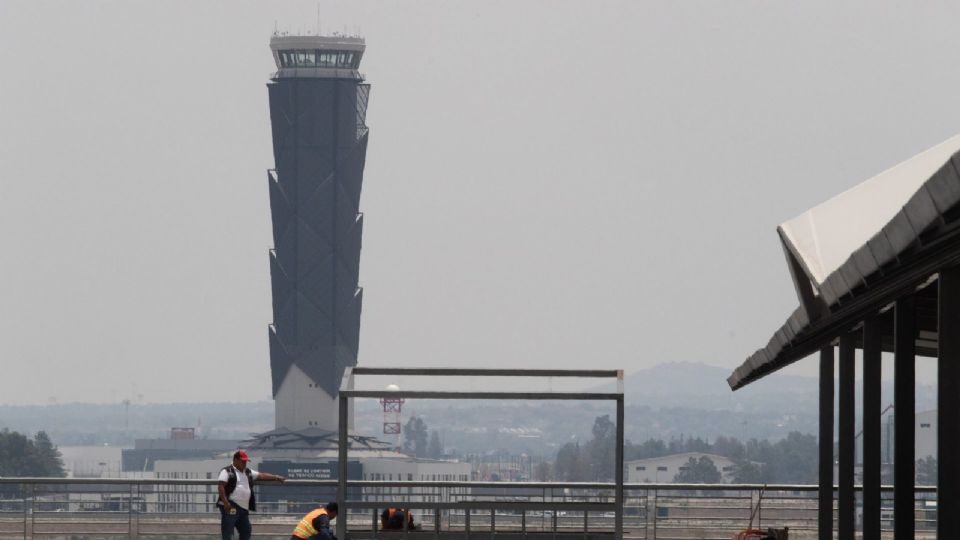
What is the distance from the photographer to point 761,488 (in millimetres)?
28281

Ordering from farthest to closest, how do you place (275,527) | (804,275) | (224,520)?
(275,527), (224,520), (804,275)

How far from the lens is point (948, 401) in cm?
1280

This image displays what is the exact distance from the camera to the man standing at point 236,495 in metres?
23.9

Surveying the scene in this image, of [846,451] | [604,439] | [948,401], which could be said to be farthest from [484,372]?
[604,439]

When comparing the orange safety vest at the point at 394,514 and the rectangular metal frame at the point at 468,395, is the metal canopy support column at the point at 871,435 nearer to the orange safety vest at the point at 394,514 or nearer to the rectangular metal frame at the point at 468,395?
the rectangular metal frame at the point at 468,395

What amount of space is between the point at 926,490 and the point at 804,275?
11.7 meters

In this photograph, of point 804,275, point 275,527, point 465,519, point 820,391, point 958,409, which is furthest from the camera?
point 275,527

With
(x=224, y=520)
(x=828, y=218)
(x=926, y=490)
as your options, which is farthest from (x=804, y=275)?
(x=926, y=490)

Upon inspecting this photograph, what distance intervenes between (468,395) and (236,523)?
15.9 feet

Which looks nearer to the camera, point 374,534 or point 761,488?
point 374,534

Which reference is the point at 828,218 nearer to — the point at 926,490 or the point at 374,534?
the point at 374,534

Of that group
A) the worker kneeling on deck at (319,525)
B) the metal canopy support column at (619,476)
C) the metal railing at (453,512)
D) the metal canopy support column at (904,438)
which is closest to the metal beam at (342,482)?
the metal railing at (453,512)

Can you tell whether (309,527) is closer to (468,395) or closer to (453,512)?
(453,512)

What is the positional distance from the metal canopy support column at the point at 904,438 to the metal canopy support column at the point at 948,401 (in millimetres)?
2514
